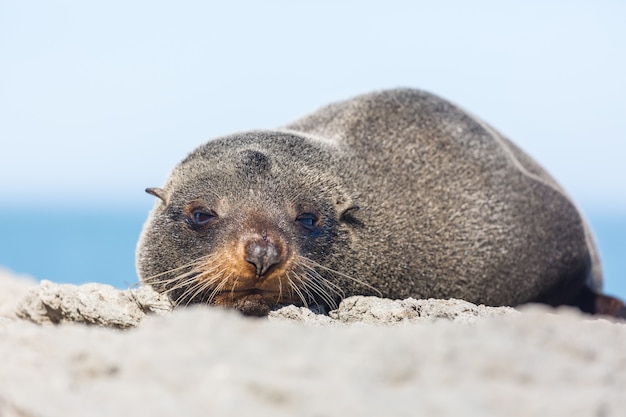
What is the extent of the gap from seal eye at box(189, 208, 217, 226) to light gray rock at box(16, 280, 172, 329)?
0.65 meters

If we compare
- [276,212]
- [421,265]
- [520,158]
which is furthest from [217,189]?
[520,158]

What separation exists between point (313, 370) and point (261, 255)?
107 inches

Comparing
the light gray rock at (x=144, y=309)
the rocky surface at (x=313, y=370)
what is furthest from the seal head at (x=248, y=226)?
the rocky surface at (x=313, y=370)

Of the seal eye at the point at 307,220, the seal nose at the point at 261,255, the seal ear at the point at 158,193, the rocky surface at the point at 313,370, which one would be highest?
the seal ear at the point at 158,193

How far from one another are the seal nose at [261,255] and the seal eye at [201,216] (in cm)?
79

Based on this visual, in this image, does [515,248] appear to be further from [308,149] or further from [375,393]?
[375,393]

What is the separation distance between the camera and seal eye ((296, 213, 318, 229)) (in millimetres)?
6728

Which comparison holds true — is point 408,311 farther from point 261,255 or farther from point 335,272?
point 261,255

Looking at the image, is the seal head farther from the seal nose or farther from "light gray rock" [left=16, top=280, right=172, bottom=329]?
"light gray rock" [left=16, top=280, right=172, bottom=329]

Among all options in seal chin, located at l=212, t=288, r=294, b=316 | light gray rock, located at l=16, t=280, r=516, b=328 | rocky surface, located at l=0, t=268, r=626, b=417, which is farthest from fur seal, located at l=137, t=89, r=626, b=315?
rocky surface, located at l=0, t=268, r=626, b=417

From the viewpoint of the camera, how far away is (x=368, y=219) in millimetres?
7348

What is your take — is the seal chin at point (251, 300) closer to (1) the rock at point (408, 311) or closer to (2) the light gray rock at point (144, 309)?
(2) the light gray rock at point (144, 309)

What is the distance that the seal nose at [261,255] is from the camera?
5793mm

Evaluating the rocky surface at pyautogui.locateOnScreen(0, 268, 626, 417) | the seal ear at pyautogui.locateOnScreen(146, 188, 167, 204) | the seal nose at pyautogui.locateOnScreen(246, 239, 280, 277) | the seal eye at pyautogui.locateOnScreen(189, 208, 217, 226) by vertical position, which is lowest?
the rocky surface at pyautogui.locateOnScreen(0, 268, 626, 417)
